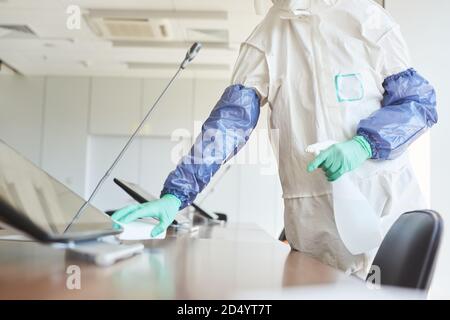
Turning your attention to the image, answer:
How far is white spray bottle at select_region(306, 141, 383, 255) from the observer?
86cm

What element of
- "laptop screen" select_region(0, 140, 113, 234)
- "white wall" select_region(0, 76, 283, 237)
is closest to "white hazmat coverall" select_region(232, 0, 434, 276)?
"laptop screen" select_region(0, 140, 113, 234)

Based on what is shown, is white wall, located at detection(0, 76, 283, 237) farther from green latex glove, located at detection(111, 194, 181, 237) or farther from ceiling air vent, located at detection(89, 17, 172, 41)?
green latex glove, located at detection(111, 194, 181, 237)

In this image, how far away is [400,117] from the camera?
2.83 ft

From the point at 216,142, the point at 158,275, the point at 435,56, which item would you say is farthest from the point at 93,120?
the point at 158,275

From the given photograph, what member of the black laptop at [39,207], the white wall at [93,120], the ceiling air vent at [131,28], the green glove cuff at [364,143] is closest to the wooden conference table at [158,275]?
the black laptop at [39,207]

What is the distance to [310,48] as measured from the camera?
3.34 ft

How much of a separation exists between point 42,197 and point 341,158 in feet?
1.95

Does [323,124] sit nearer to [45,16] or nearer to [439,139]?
[439,139]

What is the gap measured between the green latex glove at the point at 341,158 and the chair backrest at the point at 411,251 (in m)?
0.18

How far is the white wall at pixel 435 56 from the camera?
1.69 metres

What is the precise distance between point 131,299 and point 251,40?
0.91m

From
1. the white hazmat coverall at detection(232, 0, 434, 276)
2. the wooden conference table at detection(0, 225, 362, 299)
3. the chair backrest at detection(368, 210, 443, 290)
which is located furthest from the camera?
the white hazmat coverall at detection(232, 0, 434, 276)

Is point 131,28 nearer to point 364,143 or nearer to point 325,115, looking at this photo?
point 325,115

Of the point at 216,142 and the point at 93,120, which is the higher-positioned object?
the point at 93,120
